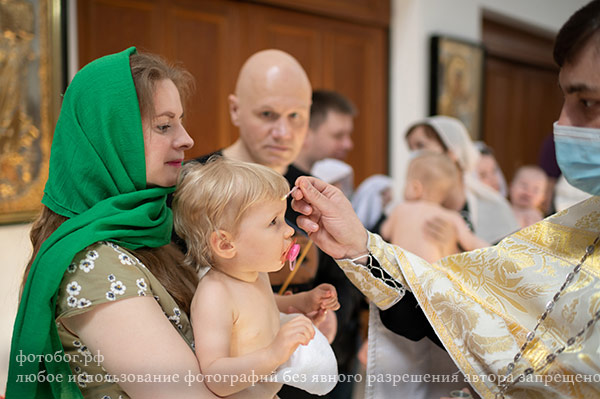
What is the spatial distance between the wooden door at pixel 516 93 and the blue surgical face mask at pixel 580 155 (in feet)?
19.7

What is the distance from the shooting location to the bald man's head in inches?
71.9

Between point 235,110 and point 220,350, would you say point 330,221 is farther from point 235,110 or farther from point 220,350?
point 235,110

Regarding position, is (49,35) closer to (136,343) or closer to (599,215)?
(136,343)

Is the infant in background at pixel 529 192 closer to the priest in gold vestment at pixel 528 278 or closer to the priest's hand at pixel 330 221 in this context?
the priest in gold vestment at pixel 528 278

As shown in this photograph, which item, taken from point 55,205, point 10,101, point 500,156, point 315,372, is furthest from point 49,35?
point 500,156

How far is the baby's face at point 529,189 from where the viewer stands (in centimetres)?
416

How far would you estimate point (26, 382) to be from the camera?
3.39ft

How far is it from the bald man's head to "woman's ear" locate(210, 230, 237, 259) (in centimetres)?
81

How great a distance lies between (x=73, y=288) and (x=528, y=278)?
0.99 m

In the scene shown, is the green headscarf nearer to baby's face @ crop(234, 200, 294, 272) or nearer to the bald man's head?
baby's face @ crop(234, 200, 294, 272)

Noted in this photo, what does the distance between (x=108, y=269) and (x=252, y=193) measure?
12.0 inches

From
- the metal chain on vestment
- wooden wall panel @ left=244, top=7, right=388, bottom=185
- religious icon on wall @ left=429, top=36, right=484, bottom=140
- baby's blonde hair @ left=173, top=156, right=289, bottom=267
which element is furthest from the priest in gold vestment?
religious icon on wall @ left=429, top=36, right=484, bottom=140

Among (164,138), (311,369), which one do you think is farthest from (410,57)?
(311,369)

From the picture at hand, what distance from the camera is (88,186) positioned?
106 cm
